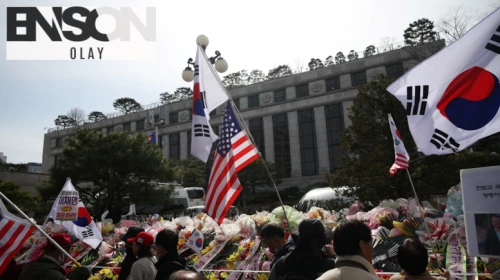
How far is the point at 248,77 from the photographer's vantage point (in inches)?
2208

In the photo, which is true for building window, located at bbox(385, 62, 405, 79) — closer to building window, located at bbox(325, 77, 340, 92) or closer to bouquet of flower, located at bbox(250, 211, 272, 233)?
building window, located at bbox(325, 77, 340, 92)

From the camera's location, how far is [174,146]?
58.2m

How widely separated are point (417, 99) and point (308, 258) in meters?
2.52

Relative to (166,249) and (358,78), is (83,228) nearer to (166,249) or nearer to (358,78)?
A: (166,249)

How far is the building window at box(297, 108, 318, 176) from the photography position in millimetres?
46781

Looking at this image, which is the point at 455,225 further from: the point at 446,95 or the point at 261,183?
the point at 261,183

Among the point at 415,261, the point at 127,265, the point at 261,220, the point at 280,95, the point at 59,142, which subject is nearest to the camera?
the point at 415,261

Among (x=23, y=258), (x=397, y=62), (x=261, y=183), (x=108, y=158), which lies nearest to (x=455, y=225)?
(x=23, y=258)

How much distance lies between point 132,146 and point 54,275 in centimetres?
1970

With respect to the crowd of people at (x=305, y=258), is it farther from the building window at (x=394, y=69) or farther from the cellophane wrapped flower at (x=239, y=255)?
the building window at (x=394, y=69)

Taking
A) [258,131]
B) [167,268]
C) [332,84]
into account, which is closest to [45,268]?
[167,268]

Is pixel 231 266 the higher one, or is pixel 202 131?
pixel 202 131

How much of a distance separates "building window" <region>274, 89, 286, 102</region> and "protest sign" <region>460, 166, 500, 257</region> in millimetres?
47944

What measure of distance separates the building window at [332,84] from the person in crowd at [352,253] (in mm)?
45955
